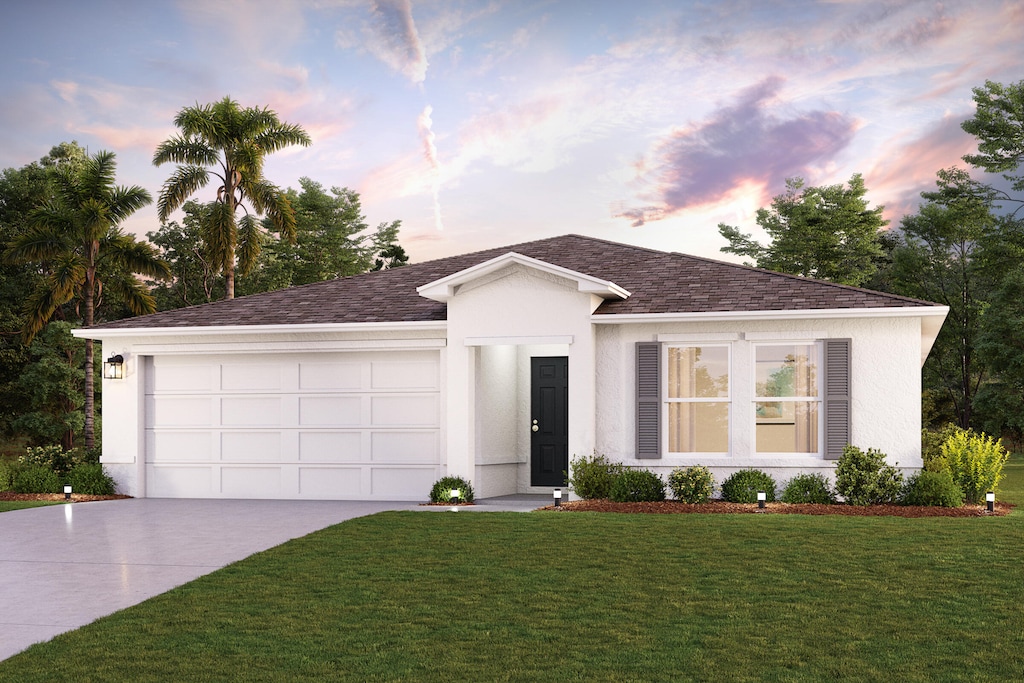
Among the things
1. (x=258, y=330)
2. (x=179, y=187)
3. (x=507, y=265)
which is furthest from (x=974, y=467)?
(x=179, y=187)

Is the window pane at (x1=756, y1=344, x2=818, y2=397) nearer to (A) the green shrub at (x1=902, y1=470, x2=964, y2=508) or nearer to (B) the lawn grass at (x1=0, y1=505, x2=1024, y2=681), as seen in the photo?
(A) the green shrub at (x1=902, y1=470, x2=964, y2=508)

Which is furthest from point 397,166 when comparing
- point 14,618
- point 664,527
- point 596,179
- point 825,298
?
point 14,618

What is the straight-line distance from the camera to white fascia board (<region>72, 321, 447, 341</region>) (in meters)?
16.6

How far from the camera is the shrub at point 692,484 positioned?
14.7 m

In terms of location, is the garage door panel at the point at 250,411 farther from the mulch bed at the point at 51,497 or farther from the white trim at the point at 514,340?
the white trim at the point at 514,340

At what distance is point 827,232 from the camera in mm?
40219

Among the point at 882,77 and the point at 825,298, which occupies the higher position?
the point at 882,77

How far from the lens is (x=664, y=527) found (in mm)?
12133

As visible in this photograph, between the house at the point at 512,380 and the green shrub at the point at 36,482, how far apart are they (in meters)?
1.13

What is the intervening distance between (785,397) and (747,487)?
1.60m

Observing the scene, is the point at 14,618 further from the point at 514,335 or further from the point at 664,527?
the point at 514,335

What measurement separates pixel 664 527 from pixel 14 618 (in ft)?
23.4

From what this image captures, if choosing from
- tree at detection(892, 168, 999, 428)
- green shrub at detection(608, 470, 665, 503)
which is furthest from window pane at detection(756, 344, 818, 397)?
tree at detection(892, 168, 999, 428)

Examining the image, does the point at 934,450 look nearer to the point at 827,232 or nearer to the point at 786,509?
the point at 786,509
